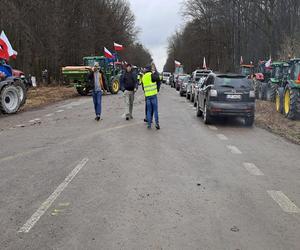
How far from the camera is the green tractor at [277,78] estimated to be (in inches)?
805

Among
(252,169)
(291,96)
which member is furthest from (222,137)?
(291,96)

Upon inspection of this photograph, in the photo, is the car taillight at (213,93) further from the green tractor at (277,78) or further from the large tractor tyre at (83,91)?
the large tractor tyre at (83,91)

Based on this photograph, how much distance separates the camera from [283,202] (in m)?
6.09

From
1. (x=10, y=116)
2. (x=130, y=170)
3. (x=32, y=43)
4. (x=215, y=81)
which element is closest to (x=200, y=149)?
(x=130, y=170)

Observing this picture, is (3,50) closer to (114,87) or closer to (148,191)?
(114,87)

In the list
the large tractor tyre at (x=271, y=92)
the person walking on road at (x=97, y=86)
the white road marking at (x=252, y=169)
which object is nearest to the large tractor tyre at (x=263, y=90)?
the large tractor tyre at (x=271, y=92)

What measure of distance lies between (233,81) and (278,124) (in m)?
2.20

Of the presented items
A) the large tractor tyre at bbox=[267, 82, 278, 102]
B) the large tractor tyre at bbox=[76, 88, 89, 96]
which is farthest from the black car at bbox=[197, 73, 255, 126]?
the large tractor tyre at bbox=[76, 88, 89, 96]

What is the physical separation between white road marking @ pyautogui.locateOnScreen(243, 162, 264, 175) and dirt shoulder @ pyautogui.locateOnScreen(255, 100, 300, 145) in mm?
3400

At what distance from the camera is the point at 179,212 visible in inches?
220

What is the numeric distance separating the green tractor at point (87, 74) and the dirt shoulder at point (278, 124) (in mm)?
12387

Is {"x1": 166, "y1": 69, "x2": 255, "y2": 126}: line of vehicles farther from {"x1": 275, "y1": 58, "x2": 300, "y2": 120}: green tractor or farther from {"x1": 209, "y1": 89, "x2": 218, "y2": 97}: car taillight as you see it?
{"x1": 275, "y1": 58, "x2": 300, "y2": 120}: green tractor

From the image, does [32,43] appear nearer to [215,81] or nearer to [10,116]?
[10,116]

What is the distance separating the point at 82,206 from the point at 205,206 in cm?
161
